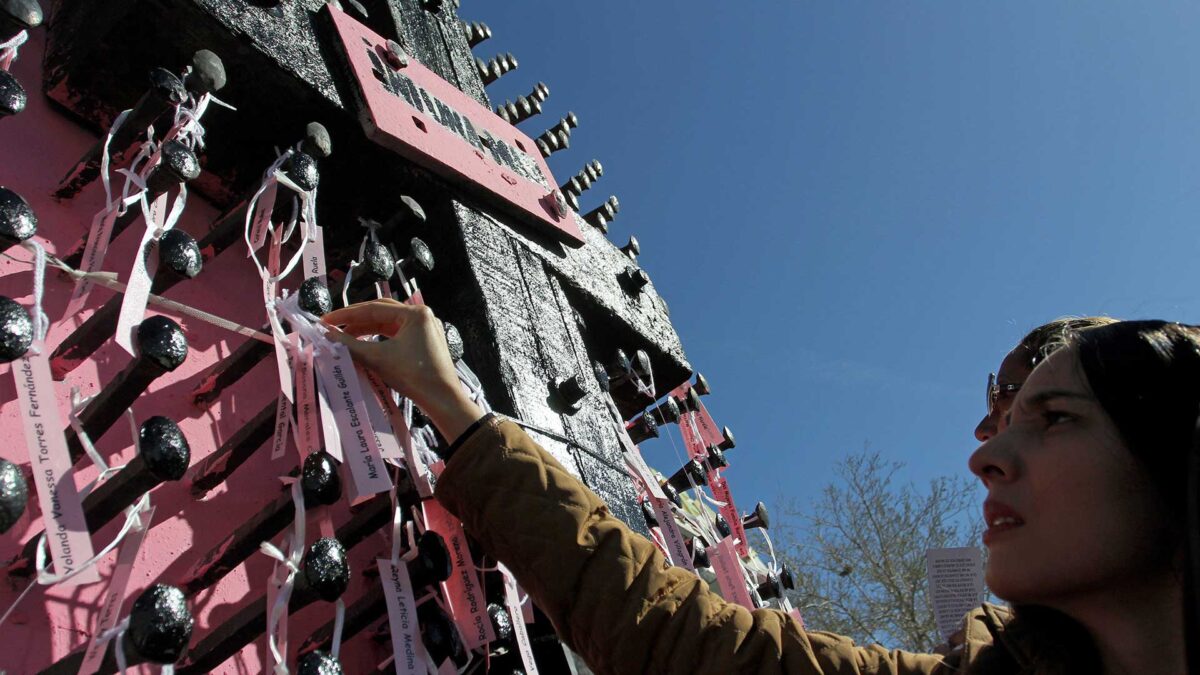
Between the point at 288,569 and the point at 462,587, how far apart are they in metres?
0.36

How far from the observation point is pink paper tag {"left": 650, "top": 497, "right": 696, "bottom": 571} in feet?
7.54

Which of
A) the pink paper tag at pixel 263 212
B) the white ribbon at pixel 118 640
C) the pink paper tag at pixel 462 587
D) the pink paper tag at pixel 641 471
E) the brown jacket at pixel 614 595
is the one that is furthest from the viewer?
the pink paper tag at pixel 641 471

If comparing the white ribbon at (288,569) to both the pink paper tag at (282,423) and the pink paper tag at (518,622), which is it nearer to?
the pink paper tag at (282,423)

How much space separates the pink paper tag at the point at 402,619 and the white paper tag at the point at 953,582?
1.43m

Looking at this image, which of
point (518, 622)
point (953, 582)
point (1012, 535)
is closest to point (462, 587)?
point (518, 622)

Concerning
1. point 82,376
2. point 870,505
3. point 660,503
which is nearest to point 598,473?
point 660,503

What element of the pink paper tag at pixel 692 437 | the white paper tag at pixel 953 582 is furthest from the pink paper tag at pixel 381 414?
the pink paper tag at pixel 692 437

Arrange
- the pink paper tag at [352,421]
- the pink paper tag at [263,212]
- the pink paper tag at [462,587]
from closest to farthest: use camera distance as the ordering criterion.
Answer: the pink paper tag at [352,421] → the pink paper tag at [462,587] → the pink paper tag at [263,212]

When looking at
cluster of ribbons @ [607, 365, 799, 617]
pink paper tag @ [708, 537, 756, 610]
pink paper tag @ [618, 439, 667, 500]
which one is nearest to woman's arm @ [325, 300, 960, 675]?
cluster of ribbons @ [607, 365, 799, 617]

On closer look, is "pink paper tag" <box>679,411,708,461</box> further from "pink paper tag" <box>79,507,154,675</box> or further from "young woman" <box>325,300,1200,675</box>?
"pink paper tag" <box>79,507,154,675</box>

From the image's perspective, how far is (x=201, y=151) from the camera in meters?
2.11

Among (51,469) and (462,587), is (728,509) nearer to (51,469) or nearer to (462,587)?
(462,587)

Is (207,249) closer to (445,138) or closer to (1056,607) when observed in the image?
(445,138)

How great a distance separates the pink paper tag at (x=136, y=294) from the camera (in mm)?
1336
